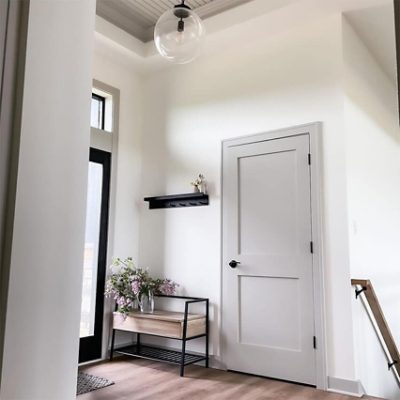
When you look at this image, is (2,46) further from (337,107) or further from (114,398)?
(337,107)

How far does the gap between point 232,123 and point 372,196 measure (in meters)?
1.60

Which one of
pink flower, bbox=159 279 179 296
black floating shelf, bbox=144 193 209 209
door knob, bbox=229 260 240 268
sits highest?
black floating shelf, bbox=144 193 209 209

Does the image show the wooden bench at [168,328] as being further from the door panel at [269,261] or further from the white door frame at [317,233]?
the white door frame at [317,233]

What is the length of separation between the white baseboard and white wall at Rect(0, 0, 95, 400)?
279 centimetres

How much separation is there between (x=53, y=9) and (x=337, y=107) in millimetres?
2924

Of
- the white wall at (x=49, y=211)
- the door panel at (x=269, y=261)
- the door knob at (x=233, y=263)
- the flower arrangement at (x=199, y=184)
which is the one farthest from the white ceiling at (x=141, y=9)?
the white wall at (x=49, y=211)

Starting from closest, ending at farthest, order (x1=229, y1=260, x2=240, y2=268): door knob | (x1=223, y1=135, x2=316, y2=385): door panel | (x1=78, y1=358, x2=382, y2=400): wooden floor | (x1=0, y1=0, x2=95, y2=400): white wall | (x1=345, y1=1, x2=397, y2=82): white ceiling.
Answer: (x1=0, y1=0, x2=95, y2=400): white wall, (x1=78, y1=358, x2=382, y2=400): wooden floor, (x1=223, y1=135, x2=316, y2=385): door panel, (x1=345, y1=1, x2=397, y2=82): white ceiling, (x1=229, y1=260, x2=240, y2=268): door knob

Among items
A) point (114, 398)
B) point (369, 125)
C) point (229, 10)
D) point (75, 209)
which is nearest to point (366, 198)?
point (369, 125)

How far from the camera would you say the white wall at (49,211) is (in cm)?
88

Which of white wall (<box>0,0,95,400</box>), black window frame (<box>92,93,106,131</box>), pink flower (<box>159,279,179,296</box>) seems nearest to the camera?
white wall (<box>0,0,95,400</box>)

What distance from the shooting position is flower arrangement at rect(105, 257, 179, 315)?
160 inches

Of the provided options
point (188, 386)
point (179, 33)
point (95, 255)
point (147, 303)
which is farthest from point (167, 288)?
point (179, 33)

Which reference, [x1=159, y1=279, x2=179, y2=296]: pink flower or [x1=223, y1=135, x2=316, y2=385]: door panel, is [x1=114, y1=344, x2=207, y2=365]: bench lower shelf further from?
[x1=159, y1=279, x2=179, y2=296]: pink flower

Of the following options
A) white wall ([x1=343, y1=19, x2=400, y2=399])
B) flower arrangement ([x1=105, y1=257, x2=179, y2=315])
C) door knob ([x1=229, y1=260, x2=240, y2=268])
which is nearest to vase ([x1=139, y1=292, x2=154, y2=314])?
flower arrangement ([x1=105, y1=257, x2=179, y2=315])
